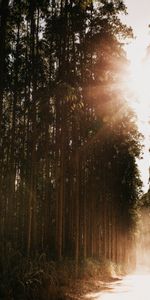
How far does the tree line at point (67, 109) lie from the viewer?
58.7 ft

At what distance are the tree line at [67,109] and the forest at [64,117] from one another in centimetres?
6

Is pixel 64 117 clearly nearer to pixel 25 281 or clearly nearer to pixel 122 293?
pixel 122 293

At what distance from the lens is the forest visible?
16.7m

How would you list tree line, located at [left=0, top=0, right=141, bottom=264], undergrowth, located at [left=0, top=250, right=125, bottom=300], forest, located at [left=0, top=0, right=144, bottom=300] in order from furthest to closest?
tree line, located at [left=0, top=0, right=141, bottom=264] < forest, located at [left=0, top=0, right=144, bottom=300] < undergrowth, located at [left=0, top=250, right=125, bottom=300]

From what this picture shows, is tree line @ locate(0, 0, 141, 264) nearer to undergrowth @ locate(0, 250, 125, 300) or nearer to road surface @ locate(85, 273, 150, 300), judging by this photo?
undergrowth @ locate(0, 250, 125, 300)

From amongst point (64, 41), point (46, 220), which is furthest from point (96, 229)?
point (64, 41)

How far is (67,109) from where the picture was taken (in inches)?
736

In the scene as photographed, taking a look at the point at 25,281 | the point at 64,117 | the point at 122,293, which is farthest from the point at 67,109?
the point at 25,281

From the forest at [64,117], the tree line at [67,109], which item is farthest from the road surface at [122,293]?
the tree line at [67,109]

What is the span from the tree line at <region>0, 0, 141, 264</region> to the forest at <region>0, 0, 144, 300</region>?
2.2 inches

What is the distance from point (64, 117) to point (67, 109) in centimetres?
55

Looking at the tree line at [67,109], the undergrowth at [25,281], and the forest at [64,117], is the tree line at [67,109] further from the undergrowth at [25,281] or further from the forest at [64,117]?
the undergrowth at [25,281]

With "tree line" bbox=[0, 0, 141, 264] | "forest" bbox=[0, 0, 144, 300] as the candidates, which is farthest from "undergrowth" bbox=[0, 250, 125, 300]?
"tree line" bbox=[0, 0, 141, 264]

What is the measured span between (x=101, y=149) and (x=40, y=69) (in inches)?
297
